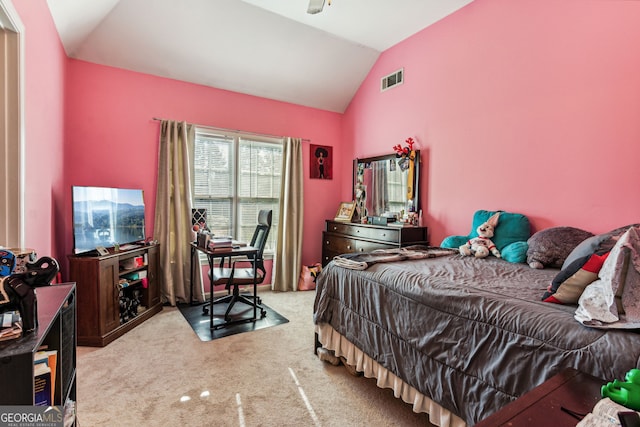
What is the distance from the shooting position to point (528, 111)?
2711 millimetres

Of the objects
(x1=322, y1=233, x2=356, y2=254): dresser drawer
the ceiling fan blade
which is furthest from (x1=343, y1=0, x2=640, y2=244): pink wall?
the ceiling fan blade

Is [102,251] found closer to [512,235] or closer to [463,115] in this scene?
[512,235]

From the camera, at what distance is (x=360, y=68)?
14.3ft

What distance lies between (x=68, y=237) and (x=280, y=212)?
2369 mm

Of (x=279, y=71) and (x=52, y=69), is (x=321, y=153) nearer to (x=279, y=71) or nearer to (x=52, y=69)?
(x=279, y=71)

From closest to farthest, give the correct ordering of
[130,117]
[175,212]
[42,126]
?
[42,126]
[130,117]
[175,212]

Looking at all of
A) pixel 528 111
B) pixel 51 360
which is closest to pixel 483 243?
pixel 528 111

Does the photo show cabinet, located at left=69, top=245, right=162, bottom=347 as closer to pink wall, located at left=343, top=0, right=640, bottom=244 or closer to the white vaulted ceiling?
the white vaulted ceiling

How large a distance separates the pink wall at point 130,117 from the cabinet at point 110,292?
679 millimetres

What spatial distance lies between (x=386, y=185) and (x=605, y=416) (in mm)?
3450

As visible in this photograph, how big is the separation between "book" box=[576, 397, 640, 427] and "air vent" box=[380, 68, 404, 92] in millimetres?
3800

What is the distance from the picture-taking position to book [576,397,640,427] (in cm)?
70

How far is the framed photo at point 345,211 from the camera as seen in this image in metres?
4.47

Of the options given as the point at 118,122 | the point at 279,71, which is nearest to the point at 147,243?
the point at 118,122
